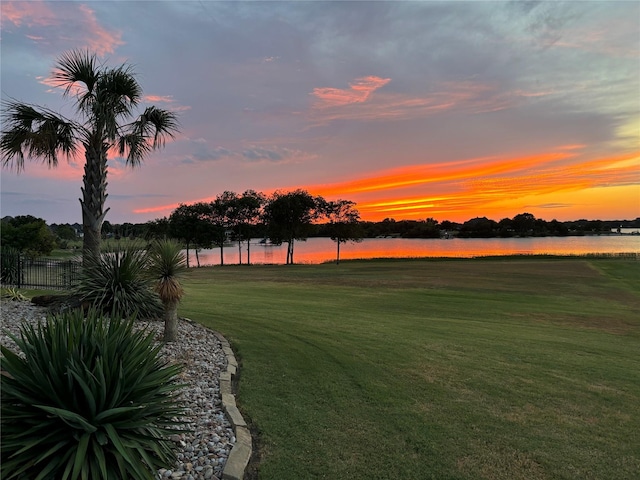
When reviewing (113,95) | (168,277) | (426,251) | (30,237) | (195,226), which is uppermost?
(113,95)

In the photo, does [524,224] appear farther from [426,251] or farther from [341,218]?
[341,218]

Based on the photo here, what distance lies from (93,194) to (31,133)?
2.03 meters

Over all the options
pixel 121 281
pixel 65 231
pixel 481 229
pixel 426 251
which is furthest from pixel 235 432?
pixel 481 229

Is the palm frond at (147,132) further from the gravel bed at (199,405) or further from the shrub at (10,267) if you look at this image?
the shrub at (10,267)

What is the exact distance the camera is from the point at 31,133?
9359 mm

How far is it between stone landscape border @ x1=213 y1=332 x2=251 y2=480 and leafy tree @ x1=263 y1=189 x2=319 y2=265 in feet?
171

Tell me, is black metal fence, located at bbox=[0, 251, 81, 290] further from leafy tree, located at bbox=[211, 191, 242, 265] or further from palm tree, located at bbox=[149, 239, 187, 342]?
leafy tree, located at bbox=[211, 191, 242, 265]

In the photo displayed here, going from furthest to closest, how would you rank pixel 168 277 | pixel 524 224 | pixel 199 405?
pixel 524 224, pixel 168 277, pixel 199 405

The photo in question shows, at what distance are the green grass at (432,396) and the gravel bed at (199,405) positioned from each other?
1.28 ft

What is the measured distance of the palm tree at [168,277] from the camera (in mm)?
7082

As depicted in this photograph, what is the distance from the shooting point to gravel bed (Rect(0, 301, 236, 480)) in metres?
3.44

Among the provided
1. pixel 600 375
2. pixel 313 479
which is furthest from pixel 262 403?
pixel 600 375

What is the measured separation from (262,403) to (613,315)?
1616cm

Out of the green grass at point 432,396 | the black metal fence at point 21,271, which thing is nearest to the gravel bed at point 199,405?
the green grass at point 432,396
